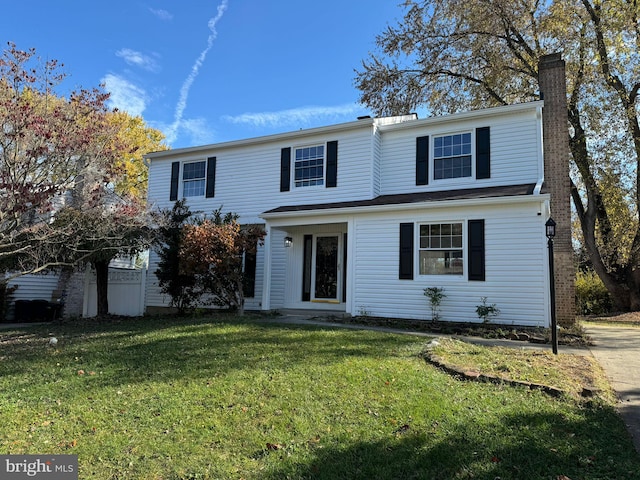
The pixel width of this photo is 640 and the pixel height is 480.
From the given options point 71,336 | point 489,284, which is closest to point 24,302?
point 71,336

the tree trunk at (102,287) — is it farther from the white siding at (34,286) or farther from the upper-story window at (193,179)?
the upper-story window at (193,179)

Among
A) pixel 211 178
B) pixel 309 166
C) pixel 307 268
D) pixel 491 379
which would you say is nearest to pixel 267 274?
pixel 307 268

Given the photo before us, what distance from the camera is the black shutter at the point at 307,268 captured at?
1362cm

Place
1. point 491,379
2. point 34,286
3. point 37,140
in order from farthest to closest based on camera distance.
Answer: point 34,286 < point 37,140 < point 491,379

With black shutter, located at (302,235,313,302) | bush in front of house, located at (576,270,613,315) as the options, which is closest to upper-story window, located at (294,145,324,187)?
black shutter, located at (302,235,313,302)

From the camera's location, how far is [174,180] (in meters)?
16.0

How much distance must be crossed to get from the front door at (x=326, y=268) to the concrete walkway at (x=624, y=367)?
6818mm

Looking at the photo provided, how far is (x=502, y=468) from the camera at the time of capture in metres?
3.21

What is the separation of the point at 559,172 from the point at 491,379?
9131 millimetres

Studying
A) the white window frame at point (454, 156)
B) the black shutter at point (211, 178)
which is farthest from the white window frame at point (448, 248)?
the black shutter at point (211, 178)

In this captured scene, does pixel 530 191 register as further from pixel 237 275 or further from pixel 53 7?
pixel 53 7

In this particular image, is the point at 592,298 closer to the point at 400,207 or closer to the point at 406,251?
the point at 406,251

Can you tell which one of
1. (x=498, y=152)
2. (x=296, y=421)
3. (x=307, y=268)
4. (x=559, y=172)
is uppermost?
(x=498, y=152)

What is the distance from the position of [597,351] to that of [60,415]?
28.7 ft
